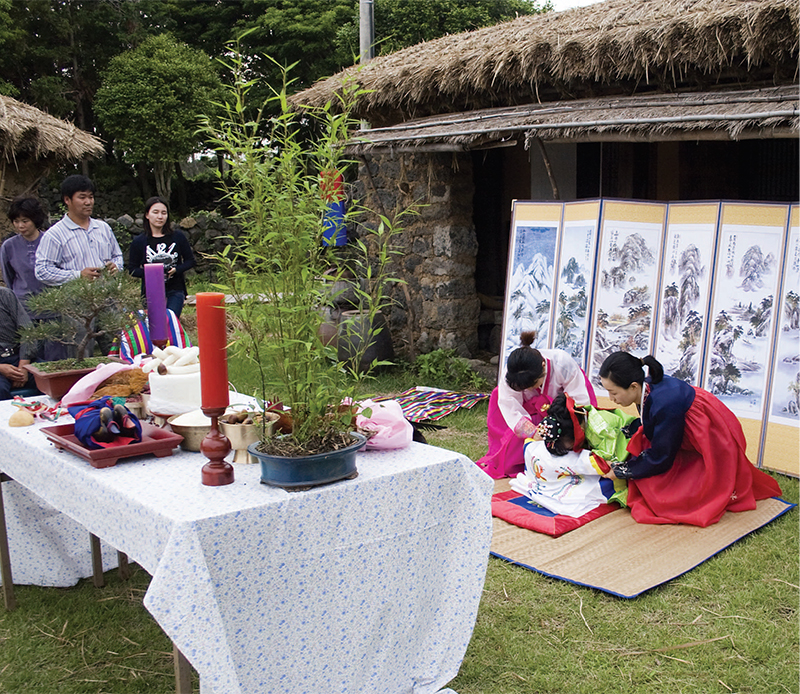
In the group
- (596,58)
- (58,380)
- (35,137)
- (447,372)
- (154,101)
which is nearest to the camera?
(58,380)

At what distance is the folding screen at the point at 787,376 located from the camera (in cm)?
430

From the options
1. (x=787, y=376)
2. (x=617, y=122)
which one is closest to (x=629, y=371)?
(x=787, y=376)

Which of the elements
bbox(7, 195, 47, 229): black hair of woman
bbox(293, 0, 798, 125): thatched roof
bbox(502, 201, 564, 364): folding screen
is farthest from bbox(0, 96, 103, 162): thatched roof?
bbox(502, 201, 564, 364): folding screen

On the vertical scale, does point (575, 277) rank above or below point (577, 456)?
above

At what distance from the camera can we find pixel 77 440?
2.21 metres

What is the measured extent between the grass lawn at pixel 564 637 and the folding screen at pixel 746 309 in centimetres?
126

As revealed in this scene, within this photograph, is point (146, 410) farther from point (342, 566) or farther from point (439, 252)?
point (439, 252)

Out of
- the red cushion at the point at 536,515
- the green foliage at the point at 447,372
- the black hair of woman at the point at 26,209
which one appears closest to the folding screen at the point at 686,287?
the red cushion at the point at 536,515

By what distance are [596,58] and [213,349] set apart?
14.0ft

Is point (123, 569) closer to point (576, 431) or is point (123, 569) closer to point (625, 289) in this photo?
point (576, 431)

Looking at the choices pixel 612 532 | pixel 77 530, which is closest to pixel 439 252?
pixel 612 532

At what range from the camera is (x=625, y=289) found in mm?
5035

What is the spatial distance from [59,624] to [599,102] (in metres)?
4.75

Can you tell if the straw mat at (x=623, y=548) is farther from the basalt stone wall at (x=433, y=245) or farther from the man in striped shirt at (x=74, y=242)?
the basalt stone wall at (x=433, y=245)
